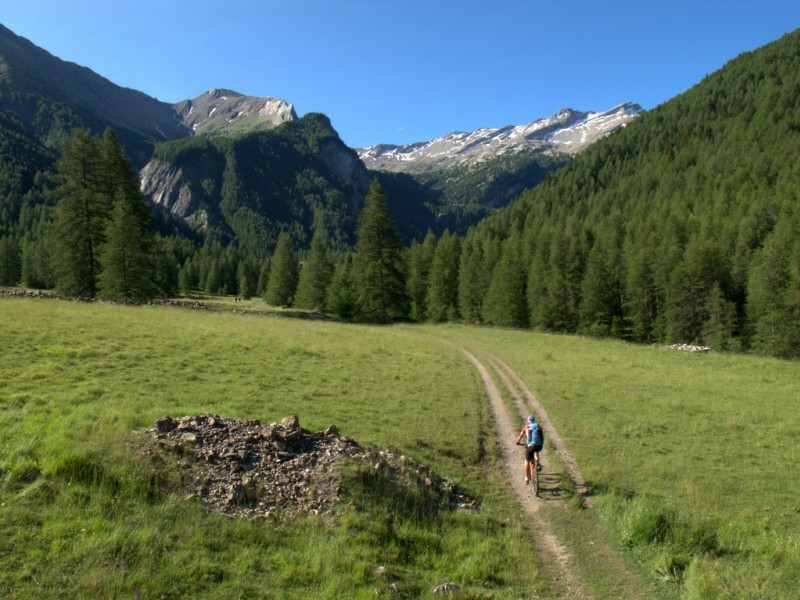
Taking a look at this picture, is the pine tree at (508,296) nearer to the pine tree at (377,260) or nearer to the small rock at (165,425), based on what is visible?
the pine tree at (377,260)

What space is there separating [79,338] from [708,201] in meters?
119

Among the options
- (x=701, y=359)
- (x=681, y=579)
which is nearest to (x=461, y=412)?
(x=681, y=579)

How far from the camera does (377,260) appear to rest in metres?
56.9

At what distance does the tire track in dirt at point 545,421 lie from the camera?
1171 cm

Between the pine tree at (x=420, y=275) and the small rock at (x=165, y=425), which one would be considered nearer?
the small rock at (x=165, y=425)

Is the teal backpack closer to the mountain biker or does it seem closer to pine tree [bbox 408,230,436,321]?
the mountain biker

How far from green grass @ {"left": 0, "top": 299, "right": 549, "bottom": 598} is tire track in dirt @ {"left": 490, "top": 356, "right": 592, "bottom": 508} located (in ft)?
6.94

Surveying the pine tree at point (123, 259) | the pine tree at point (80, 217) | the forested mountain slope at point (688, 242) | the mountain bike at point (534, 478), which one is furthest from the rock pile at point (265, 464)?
the forested mountain slope at point (688, 242)

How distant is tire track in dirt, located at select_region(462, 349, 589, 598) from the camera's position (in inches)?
301

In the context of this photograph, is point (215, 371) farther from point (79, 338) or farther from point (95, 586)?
point (95, 586)

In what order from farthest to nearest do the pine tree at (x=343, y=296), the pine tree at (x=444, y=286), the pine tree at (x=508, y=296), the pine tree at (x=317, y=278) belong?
1. the pine tree at (x=317, y=278)
2. the pine tree at (x=444, y=286)
3. the pine tree at (x=508, y=296)
4. the pine tree at (x=343, y=296)

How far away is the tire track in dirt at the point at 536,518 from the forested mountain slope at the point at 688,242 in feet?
165

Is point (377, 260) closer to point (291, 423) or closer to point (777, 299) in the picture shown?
point (291, 423)

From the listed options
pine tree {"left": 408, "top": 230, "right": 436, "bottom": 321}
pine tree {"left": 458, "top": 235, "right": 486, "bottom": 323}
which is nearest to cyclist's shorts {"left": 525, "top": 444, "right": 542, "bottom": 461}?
pine tree {"left": 458, "top": 235, "right": 486, "bottom": 323}
